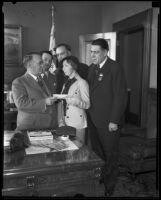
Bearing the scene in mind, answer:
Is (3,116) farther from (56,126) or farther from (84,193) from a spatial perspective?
(84,193)

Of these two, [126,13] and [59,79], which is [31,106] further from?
[126,13]

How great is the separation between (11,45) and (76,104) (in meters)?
0.47

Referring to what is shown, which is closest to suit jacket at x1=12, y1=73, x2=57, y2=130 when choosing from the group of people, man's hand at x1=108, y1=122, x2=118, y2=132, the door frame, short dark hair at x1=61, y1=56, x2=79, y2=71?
the group of people

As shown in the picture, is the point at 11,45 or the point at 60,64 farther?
the point at 60,64

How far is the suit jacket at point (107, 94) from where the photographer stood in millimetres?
1371

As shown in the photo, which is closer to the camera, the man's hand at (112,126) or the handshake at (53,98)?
the handshake at (53,98)

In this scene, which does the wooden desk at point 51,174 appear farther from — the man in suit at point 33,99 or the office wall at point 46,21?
the office wall at point 46,21

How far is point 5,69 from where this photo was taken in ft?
3.81

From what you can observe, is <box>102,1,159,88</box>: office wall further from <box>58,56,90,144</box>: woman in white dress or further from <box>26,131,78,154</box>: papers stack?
<box>26,131,78,154</box>: papers stack

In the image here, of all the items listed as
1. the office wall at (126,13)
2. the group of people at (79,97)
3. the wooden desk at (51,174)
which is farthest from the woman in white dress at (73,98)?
the office wall at (126,13)

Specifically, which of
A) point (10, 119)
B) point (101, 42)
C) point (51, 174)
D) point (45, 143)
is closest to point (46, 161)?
point (51, 174)

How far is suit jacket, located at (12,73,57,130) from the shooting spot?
4.14 ft

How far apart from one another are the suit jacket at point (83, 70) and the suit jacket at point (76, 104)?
2 cm

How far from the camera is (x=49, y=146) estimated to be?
1306 millimetres
